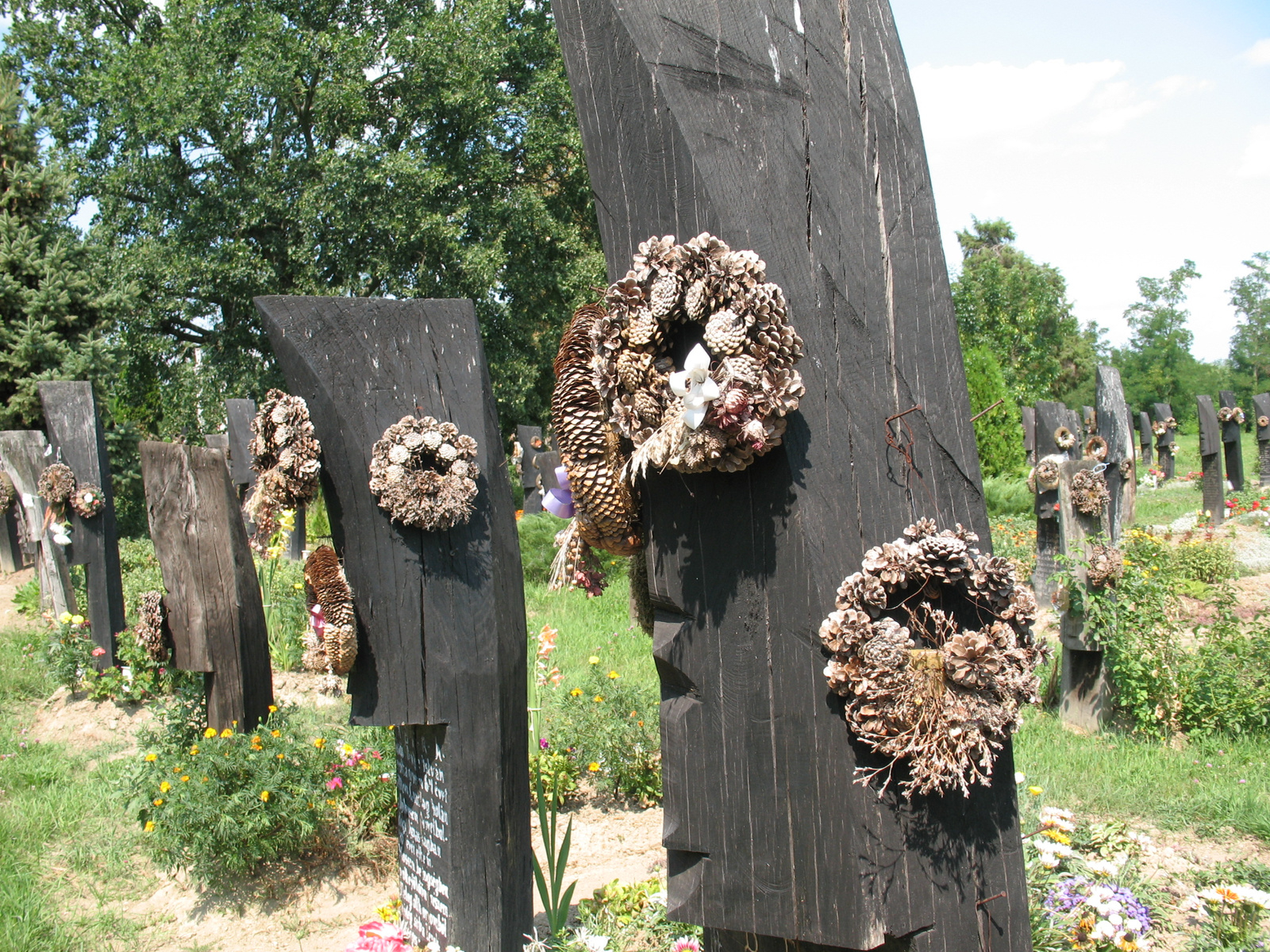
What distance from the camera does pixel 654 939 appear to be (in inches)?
119

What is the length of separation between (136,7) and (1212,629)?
20.4m

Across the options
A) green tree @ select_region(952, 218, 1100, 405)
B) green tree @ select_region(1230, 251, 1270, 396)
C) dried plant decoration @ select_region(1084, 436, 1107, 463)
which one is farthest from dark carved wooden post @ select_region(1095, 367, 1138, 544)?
green tree @ select_region(1230, 251, 1270, 396)

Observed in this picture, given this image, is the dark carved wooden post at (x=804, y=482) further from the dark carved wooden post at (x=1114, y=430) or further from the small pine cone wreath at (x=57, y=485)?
the small pine cone wreath at (x=57, y=485)

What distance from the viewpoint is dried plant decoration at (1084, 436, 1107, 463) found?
288 inches

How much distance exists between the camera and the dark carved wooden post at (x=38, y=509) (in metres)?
7.63

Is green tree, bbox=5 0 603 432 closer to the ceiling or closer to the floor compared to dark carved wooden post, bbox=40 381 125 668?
closer to the ceiling

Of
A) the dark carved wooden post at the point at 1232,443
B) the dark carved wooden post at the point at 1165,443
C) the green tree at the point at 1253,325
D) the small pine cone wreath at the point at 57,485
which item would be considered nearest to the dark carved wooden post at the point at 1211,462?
the dark carved wooden post at the point at 1232,443

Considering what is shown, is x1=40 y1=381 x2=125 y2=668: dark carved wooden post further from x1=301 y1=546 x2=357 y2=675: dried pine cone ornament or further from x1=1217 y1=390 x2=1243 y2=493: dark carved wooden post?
x1=1217 y1=390 x2=1243 y2=493: dark carved wooden post

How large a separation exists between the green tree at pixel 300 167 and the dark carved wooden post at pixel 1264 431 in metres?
11.9

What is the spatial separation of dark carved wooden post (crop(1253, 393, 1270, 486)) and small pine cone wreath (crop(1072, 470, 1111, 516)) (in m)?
10.6

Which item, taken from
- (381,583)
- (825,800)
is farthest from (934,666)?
(381,583)

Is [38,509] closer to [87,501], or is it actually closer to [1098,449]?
[87,501]

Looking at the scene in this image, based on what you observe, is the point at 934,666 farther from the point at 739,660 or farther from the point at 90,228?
the point at 90,228

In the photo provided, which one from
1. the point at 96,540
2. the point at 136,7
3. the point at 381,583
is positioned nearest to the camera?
the point at 381,583
